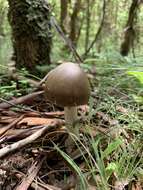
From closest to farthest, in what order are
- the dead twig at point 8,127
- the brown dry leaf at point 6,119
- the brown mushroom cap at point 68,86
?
the brown mushroom cap at point 68,86 < the dead twig at point 8,127 < the brown dry leaf at point 6,119

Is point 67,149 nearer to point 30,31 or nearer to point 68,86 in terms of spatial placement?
point 68,86

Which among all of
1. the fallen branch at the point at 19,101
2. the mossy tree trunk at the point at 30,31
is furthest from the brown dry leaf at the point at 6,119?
the mossy tree trunk at the point at 30,31

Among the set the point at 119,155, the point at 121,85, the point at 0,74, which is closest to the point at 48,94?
the point at 119,155

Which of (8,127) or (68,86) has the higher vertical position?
(68,86)

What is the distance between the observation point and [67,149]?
2057 millimetres

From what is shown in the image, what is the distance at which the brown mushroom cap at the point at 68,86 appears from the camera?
182 centimetres

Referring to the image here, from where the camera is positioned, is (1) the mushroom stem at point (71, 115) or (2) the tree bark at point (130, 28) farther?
(2) the tree bark at point (130, 28)

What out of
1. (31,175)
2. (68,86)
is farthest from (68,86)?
(31,175)

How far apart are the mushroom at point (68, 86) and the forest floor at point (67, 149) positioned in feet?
0.71

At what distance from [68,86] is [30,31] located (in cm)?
163

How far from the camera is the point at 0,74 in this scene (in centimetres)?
332

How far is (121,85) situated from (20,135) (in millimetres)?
1226

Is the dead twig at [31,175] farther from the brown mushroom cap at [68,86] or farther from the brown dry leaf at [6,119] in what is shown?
the brown dry leaf at [6,119]

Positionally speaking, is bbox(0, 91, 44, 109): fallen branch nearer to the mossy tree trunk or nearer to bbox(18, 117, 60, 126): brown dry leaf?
bbox(18, 117, 60, 126): brown dry leaf
